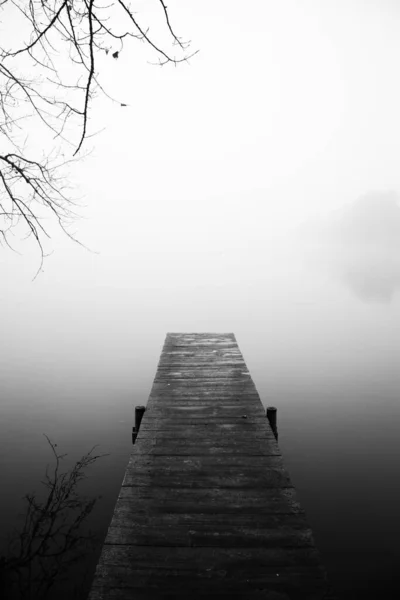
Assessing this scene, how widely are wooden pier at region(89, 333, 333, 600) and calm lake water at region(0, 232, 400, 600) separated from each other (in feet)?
9.67

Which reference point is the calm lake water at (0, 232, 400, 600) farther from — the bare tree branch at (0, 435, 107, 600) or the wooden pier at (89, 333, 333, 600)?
the wooden pier at (89, 333, 333, 600)

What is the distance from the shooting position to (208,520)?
3762 millimetres

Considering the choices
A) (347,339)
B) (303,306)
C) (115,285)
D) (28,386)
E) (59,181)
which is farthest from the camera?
(115,285)

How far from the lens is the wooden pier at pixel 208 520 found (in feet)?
9.93

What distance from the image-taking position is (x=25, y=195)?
362 centimetres

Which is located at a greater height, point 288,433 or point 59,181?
point 59,181

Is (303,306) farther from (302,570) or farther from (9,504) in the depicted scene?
(302,570)

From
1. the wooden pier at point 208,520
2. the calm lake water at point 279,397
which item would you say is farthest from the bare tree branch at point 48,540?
the wooden pier at point 208,520

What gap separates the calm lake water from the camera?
7359 millimetres

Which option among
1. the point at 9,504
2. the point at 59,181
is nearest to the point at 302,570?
the point at 59,181

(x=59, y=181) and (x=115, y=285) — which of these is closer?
(x=59, y=181)

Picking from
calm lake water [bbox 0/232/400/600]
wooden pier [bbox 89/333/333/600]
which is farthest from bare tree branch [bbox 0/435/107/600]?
wooden pier [bbox 89/333/333/600]

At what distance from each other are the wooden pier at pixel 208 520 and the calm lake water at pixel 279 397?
9.67 feet

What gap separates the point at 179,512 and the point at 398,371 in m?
14.5
